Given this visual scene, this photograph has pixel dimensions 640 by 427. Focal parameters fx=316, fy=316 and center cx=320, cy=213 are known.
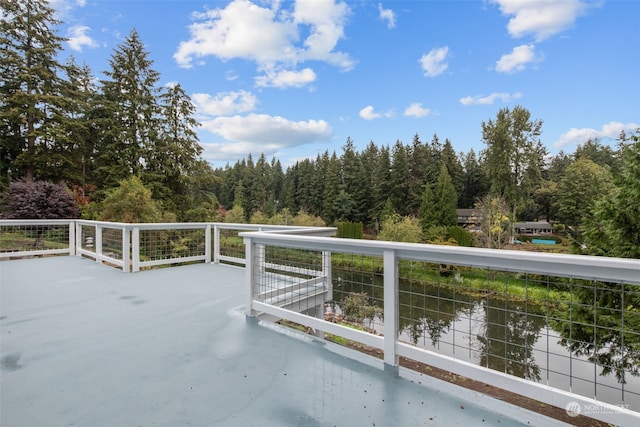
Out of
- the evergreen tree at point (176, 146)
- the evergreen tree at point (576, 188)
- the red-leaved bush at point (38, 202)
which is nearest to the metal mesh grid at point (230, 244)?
the red-leaved bush at point (38, 202)

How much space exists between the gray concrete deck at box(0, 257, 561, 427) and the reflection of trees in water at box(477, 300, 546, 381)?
0.32 metres

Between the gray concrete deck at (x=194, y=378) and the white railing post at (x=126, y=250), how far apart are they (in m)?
1.61

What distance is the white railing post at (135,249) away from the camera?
4.89 metres

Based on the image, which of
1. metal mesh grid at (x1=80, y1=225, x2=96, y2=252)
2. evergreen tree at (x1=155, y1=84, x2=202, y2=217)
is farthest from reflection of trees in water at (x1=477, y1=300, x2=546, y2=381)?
evergreen tree at (x1=155, y1=84, x2=202, y2=217)

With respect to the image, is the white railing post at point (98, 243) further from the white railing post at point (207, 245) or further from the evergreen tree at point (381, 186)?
the evergreen tree at point (381, 186)

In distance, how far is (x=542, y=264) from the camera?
4.64ft

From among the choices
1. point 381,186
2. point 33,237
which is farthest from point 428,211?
point 33,237

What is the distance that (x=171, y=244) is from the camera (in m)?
5.35

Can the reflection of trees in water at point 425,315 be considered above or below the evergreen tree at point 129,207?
below

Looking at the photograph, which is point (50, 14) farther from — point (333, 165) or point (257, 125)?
point (333, 165)

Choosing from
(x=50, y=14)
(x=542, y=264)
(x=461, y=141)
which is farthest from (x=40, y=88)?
(x=461, y=141)

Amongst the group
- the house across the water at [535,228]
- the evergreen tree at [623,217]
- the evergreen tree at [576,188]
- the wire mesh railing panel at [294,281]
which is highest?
the evergreen tree at [576,188]

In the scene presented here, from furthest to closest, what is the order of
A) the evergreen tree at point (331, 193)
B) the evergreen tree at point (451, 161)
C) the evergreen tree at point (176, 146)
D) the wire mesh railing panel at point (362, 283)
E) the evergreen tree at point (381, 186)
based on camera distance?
the evergreen tree at point (331, 193)
the evergreen tree at point (451, 161)
the evergreen tree at point (381, 186)
the evergreen tree at point (176, 146)
the wire mesh railing panel at point (362, 283)

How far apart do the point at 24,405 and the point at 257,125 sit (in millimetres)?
18206
